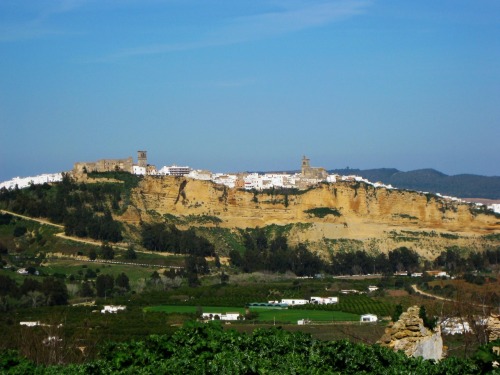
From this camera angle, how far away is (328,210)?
80.1 metres

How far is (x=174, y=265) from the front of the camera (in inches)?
2516

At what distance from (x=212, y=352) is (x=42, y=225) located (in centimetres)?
5539

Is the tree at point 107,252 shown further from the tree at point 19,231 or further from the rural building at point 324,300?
the rural building at point 324,300

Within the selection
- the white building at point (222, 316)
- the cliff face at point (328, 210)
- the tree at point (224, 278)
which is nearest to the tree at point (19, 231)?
the cliff face at point (328, 210)

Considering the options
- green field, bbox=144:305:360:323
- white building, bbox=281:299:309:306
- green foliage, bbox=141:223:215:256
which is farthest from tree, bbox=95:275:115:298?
green foliage, bbox=141:223:215:256

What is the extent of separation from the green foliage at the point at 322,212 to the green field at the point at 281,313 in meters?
32.0

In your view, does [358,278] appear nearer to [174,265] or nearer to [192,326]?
[174,265]

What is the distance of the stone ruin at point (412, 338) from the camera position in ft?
55.7

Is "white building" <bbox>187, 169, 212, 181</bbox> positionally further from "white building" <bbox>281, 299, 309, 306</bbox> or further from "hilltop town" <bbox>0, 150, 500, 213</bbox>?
"white building" <bbox>281, 299, 309, 306</bbox>

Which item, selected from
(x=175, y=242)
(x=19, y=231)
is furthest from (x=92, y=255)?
(x=175, y=242)

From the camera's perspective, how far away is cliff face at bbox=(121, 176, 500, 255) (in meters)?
77.4

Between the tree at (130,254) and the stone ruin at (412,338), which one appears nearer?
the stone ruin at (412,338)

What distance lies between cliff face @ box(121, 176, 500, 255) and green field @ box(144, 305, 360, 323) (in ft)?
95.5

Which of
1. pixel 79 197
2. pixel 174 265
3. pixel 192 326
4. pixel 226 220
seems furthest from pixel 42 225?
pixel 192 326
